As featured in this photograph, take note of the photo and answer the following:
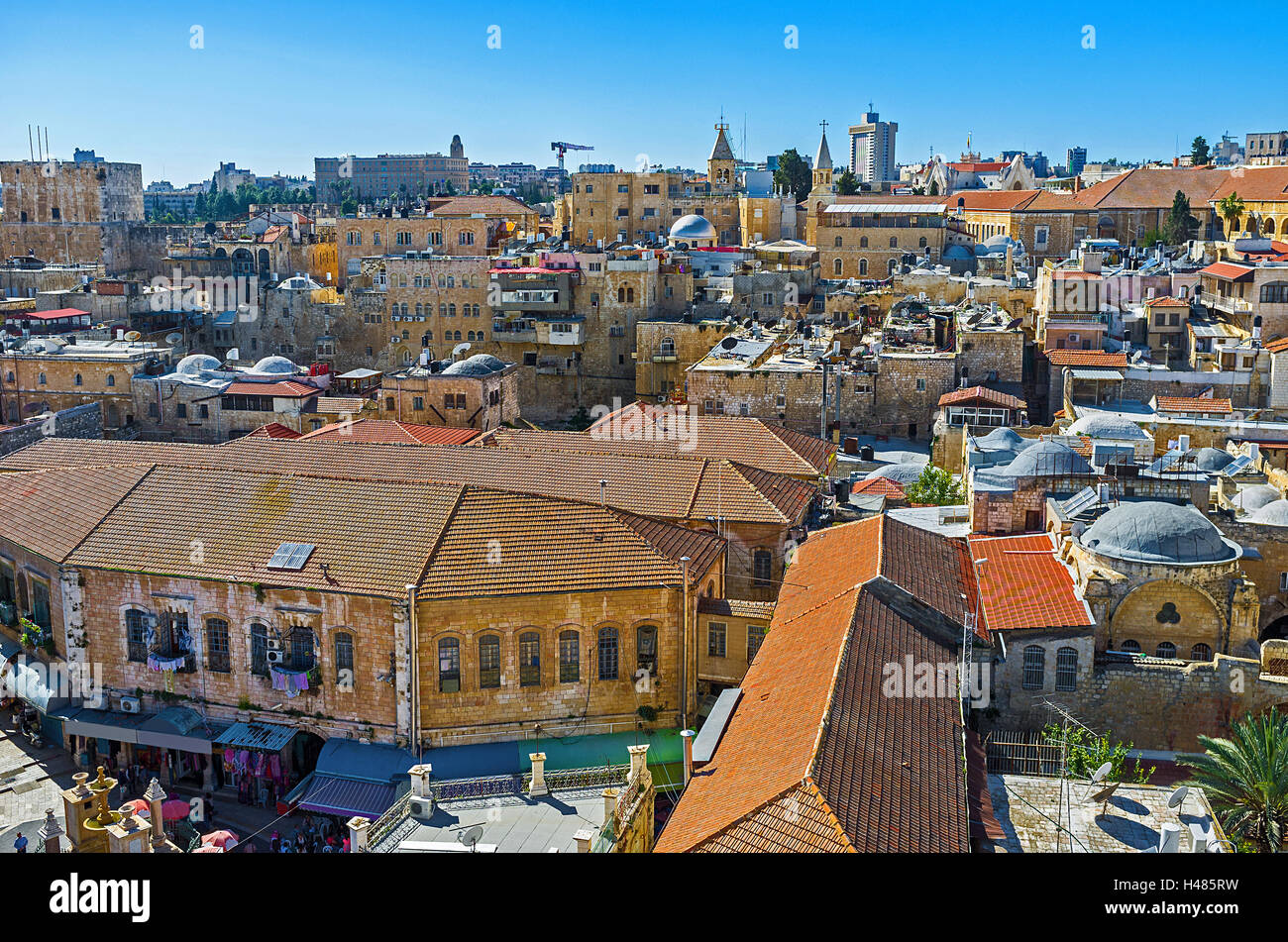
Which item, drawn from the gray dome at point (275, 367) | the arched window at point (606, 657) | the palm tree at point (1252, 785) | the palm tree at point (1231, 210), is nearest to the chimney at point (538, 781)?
the arched window at point (606, 657)

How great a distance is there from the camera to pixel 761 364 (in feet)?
176

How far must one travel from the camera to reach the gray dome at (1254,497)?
30.9 meters

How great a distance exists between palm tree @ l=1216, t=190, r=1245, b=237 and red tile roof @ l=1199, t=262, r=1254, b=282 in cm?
1800

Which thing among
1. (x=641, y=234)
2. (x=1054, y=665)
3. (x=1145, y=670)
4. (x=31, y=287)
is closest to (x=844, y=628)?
(x=1054, y=665)

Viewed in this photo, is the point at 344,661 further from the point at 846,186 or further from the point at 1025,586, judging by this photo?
the point at 846,186

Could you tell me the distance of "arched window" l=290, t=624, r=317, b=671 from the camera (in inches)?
1033

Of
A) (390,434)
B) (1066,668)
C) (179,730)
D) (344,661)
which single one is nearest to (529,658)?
(344,661)

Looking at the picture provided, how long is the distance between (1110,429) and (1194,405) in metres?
7.52

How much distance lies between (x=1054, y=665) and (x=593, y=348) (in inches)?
1840

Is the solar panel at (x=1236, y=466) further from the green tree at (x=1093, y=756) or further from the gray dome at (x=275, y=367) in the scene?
the gray dome at (x=275, y=367)

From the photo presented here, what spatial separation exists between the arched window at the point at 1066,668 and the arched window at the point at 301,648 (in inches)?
623

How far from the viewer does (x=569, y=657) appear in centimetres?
2588

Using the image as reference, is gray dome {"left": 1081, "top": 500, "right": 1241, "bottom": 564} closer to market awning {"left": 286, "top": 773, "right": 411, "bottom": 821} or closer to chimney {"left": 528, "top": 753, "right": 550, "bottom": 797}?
chimney {"left": 528, "top": 753, "right": 550, "bottom": 797}
